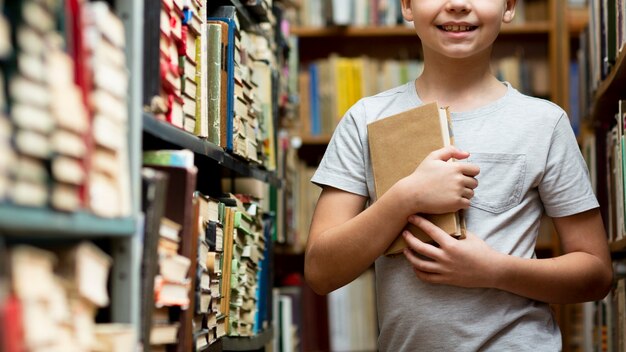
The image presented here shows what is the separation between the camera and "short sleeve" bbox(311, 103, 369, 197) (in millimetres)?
1666

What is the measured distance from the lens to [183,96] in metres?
1.51

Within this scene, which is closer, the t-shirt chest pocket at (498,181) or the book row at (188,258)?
the book row at (188,258)

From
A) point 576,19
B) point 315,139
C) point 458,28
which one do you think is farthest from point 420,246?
point 576,19

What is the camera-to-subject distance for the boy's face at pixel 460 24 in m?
1.61

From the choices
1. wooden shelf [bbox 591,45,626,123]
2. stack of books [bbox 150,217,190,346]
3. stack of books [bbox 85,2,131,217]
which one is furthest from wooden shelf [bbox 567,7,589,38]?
stack of books [bbox 85,2,131,217]

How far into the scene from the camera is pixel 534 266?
5.03 feet

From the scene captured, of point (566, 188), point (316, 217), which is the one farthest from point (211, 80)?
point (566, 188)

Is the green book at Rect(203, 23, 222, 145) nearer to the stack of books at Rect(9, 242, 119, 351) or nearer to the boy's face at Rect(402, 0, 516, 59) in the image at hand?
the boy's face at Rect(402, 0, 516, 59)

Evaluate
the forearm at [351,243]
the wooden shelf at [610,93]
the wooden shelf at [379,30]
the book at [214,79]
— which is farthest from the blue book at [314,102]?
the forearm at [351,243]

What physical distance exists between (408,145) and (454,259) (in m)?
0.22

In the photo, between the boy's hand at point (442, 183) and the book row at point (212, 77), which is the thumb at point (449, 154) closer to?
the boy's hand at point (442, 183)

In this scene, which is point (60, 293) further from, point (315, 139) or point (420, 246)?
point (315, 139)

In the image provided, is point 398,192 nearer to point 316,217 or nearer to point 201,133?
point 316,217

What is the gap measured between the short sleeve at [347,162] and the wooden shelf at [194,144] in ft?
0.67
